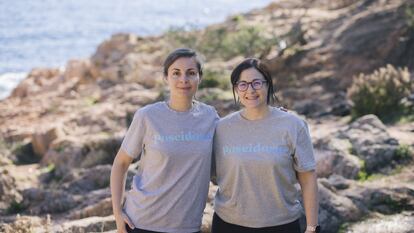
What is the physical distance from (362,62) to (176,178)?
11996 millimetres

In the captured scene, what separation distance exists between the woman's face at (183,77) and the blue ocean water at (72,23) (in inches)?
1260

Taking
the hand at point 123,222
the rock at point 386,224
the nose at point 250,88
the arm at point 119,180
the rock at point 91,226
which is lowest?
the rock at point 386,224

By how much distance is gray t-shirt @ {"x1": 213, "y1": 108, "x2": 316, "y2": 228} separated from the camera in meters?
3.63

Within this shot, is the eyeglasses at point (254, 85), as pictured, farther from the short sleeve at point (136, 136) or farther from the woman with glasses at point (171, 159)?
the short sleeve at point (136, 136)

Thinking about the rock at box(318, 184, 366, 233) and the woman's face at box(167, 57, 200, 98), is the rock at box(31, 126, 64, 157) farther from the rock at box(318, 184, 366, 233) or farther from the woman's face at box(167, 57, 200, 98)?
the woman's face at box(167, 57, 200, 98)

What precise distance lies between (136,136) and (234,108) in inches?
341

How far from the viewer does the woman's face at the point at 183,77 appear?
12.2 ft

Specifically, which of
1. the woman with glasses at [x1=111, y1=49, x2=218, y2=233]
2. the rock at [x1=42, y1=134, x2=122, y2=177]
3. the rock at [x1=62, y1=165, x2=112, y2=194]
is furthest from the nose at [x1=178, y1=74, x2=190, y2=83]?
the rock at [x1=42, y1=134, x2=122, y2=177]

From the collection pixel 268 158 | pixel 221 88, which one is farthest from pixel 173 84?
pixel 221 88

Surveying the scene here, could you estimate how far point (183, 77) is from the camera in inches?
146

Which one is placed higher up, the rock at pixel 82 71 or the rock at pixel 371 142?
the rock at pixel 82 71

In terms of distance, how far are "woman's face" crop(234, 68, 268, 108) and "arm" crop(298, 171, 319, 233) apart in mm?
481

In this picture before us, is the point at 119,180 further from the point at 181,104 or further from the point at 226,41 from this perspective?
the point at 226,41

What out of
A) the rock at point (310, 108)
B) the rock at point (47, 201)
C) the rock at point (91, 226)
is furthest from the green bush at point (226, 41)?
the rock at point (91, 226)
